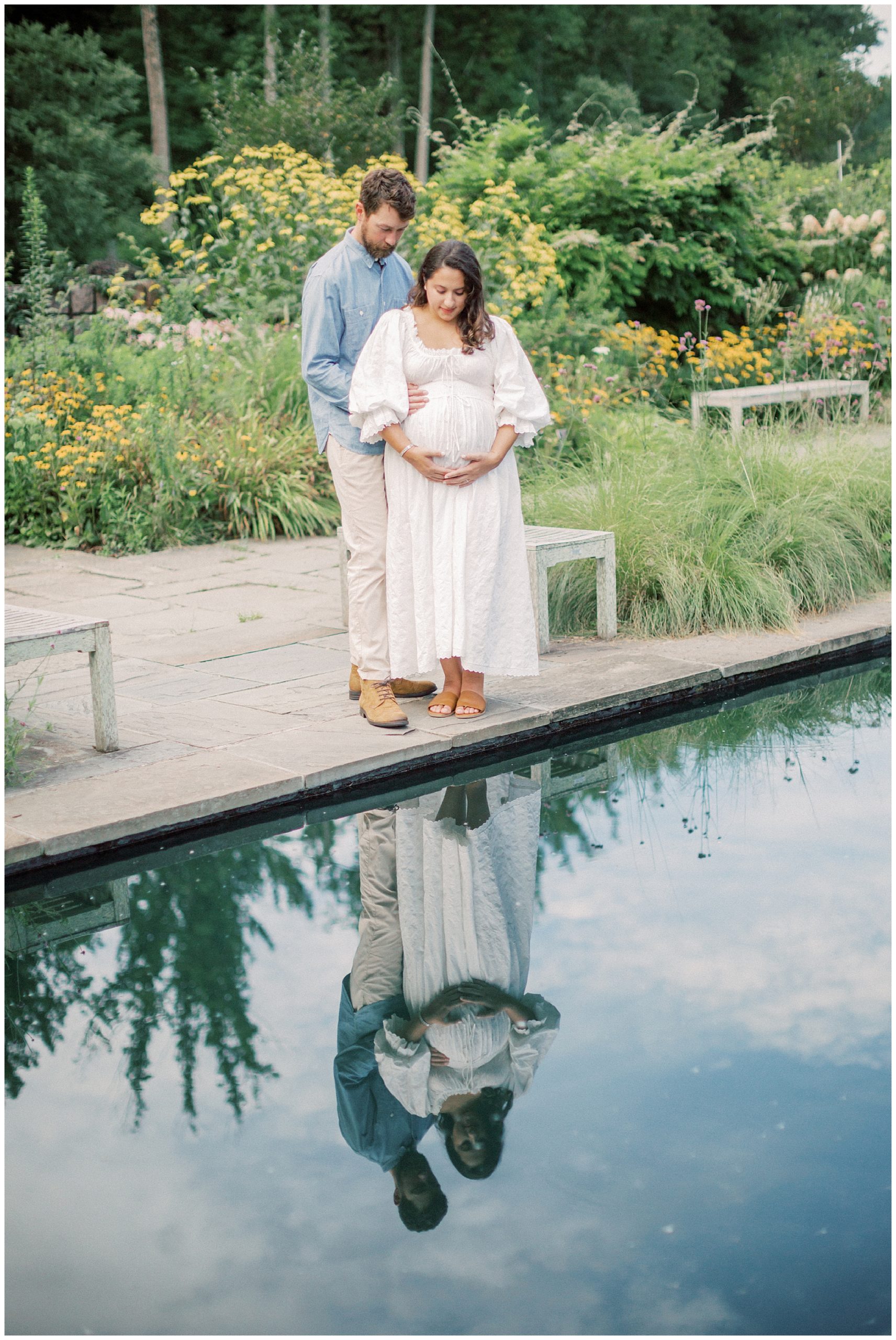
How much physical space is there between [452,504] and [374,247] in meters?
0.95

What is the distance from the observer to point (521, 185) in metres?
12.5

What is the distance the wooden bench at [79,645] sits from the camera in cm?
445

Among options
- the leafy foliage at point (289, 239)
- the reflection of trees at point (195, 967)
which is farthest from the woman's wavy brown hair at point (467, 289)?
the leafy foliage at point (289, 239)

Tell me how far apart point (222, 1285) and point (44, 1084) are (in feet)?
2.76

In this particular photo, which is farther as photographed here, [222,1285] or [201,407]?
[201,407]

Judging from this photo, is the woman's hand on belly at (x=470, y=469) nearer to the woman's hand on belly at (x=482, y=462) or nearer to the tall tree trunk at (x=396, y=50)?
the woman's hand on belly at (x=482, y=462)

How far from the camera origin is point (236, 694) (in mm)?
5430

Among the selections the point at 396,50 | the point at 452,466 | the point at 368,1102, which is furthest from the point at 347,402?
the point at 396,50

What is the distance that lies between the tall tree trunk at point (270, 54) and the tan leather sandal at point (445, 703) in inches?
842

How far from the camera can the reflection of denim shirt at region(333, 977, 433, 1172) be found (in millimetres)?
2682

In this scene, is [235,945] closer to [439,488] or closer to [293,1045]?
[293,1045]

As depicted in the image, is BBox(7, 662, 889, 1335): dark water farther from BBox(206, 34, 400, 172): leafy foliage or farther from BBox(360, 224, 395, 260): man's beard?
BBox(206, 34, 400, 172): leafy foliage

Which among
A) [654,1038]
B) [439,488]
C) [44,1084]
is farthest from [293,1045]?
[439,488]

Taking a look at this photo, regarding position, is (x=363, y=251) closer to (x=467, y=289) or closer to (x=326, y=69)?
(x=467, y=289)
